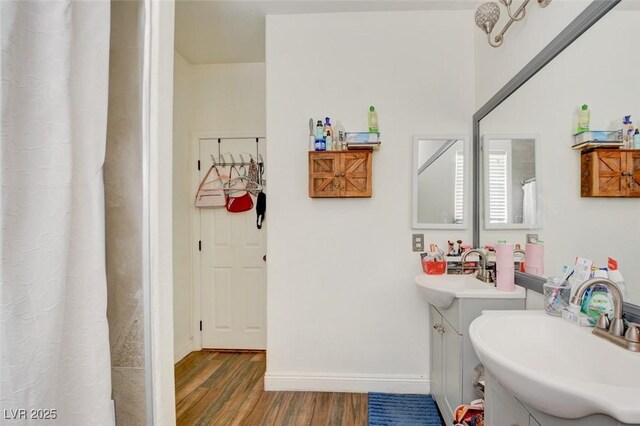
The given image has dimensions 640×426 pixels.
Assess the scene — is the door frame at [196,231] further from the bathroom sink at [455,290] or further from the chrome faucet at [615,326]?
the chrome faucet at [615,326]

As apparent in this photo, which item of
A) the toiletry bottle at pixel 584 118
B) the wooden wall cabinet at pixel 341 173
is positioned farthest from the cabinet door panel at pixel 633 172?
the wooden wall cabinet at pixel 341 173

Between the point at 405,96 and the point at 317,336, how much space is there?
6.38 feet

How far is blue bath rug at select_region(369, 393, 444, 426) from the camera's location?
1.88m

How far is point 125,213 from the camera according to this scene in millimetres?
1014

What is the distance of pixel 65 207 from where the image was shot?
30.6 inches

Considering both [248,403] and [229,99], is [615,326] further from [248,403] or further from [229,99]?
[229,99]

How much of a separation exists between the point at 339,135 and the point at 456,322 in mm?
1442

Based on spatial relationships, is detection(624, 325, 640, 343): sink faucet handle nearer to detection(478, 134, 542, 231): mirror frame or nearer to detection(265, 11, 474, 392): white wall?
detection(478, 134, 542, 231): mirror frame

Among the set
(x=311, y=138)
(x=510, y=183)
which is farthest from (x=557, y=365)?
(x=311, y=138)

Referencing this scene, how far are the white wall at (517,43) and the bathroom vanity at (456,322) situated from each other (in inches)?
50.0

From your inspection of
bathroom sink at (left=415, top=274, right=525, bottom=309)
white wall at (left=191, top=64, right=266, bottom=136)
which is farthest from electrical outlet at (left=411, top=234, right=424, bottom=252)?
white wall at (left=191, top=64, right=266, bottom=136)

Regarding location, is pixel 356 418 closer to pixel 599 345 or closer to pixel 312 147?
pixel 599 345

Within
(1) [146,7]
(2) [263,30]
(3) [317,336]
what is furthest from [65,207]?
(2) [263,30]

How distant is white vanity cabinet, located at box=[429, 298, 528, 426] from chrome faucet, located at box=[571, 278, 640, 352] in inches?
23.8
